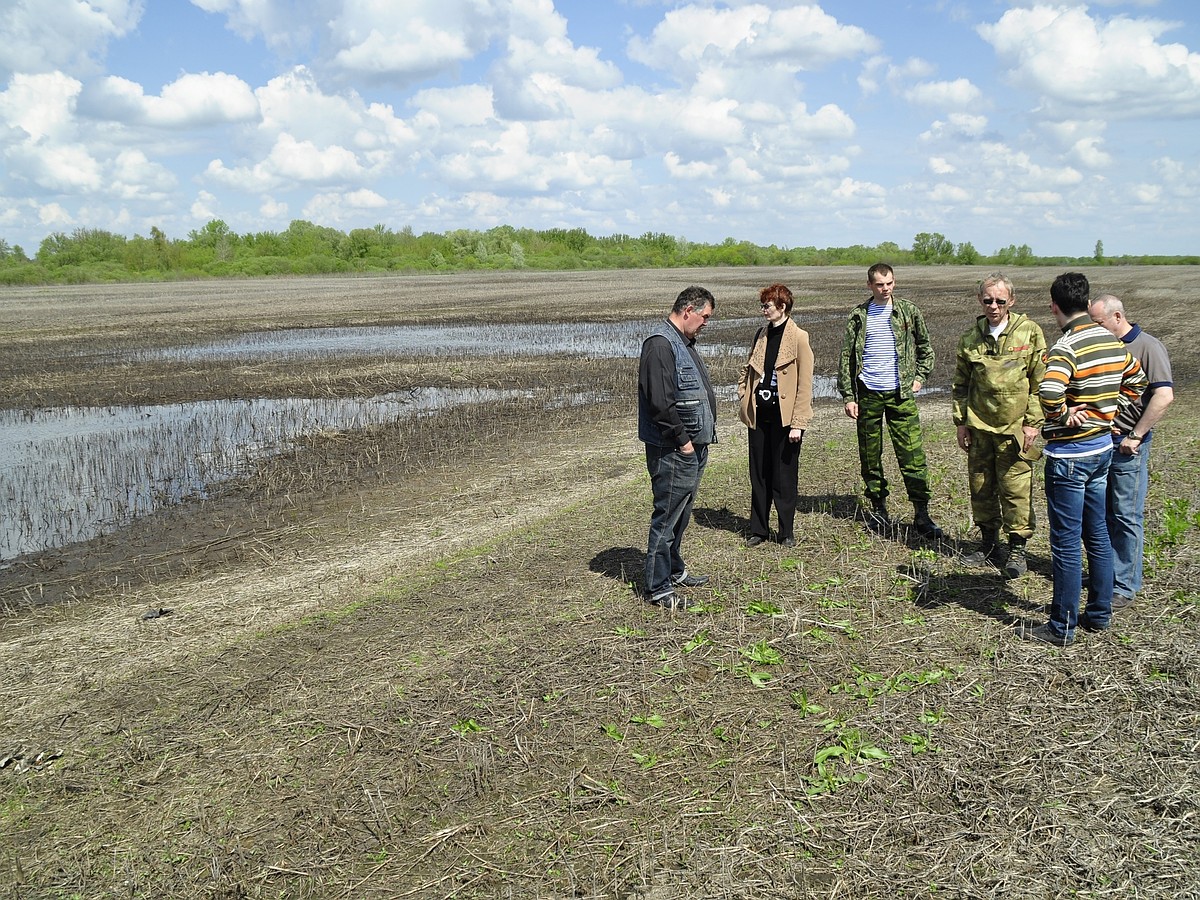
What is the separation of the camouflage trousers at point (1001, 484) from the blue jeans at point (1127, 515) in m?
0.66

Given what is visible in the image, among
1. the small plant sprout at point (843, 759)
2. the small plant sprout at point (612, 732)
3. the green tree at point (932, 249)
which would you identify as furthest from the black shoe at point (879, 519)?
the green tree at point (932, 249)

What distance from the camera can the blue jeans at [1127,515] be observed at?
18.5 feet

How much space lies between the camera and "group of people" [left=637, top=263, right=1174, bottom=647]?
16.6 feet

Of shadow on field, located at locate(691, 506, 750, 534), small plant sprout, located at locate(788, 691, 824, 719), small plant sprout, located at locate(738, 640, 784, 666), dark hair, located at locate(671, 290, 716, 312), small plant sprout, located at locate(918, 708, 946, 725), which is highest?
dark hair, located at locate(671, 290, 716, 312)

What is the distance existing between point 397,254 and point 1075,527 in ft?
333

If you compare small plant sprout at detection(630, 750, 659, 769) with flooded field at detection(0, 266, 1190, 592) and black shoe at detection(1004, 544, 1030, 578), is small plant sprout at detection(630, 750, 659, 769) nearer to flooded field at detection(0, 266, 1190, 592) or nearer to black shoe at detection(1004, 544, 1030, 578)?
black shoe at detection(1004, 544, 1030, 578)

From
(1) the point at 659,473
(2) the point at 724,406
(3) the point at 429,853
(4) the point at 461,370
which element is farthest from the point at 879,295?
(4) the point at 461,370

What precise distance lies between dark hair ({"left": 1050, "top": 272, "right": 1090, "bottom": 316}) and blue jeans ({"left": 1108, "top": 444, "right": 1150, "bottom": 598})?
41.0 inches

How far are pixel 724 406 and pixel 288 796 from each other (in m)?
12.2

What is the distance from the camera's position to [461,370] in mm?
20547

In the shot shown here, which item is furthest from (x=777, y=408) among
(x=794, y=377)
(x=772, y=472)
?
(x=772, y=472)

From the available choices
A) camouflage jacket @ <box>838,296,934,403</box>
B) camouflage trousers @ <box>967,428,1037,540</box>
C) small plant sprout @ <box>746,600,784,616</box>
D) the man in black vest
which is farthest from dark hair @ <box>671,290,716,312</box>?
camouflage trousers @ <box>967,428,1037,540</box>

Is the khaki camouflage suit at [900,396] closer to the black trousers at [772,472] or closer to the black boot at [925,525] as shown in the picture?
Result: the black boot at [925,525]

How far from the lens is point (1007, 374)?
246 inches
